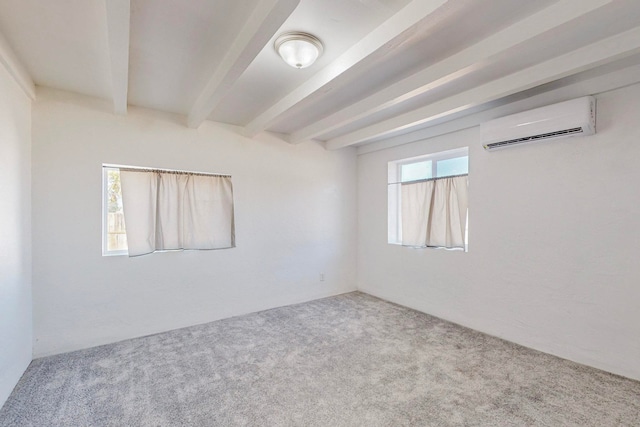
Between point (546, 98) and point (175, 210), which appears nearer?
point (546, 98)

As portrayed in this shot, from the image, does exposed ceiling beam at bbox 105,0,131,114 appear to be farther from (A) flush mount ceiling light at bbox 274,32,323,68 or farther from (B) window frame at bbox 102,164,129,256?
Result: (B) window frame at bbox 102,164,129,256

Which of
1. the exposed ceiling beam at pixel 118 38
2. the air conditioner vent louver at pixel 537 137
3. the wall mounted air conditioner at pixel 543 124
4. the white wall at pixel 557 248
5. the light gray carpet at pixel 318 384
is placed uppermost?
the exposed ceiling beam at pixel 118 38

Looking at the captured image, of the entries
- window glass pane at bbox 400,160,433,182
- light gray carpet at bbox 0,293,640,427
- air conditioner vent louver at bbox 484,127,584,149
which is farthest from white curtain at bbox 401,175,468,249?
light gray carpet at bbox 0,293,640,427

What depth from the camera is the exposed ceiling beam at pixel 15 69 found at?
1.90 meters

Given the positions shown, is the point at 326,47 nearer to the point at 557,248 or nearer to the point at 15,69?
the point at 15,69

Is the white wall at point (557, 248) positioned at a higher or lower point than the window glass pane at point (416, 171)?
lower

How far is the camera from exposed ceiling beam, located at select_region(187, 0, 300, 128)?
59.7 inches

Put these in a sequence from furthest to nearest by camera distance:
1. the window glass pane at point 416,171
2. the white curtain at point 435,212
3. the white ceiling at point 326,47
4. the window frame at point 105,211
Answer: the window glass pane at point 416,171, the white curtain at point 435,212, the window frame at point 105,211, the white ceiling at point 326,47

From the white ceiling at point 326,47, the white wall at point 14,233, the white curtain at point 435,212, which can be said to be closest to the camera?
the white ceiling at point 326,47

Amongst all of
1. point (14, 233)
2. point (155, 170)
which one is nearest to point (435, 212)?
point (155, 170)

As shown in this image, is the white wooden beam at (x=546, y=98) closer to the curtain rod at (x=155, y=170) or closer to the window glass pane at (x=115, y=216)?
the curtain rod at (x=155, y=170)

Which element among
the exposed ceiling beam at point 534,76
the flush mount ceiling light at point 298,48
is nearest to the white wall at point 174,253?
the exposed ceiling beam at point 534,76

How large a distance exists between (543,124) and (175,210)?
372 cm

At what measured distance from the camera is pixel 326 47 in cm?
200
